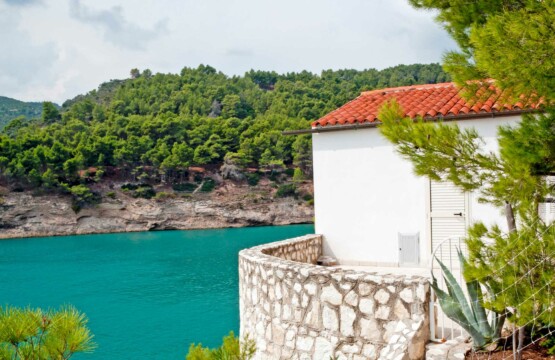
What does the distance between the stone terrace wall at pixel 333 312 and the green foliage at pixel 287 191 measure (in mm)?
47073

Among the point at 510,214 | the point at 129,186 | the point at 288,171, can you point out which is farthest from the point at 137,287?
the point at 288,171

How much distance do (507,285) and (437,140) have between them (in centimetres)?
119

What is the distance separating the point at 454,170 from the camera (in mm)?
4000

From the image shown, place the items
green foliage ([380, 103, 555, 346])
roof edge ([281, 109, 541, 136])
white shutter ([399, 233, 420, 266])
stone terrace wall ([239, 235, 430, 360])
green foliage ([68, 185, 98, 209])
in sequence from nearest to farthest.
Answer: green foliage ([380, 103, 555, 346])
stone terrace wall ([239, 235, 430, 360])
roof edge ([281, 109, 541, 136])
white shutter ([399, 233, 420, 266])
green foliage ([68, 185, 98, 209])

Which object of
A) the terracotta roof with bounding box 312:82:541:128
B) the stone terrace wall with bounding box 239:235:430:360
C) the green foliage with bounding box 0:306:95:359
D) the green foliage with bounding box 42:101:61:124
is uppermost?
the green foliage with bounding box 42:101:61:124

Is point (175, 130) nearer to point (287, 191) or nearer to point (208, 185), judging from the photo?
point (208, 185)

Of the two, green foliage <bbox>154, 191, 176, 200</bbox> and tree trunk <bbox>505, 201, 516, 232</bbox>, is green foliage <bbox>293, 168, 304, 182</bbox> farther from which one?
tree trunk <bbox>505, 201, 516, 232</bbox>

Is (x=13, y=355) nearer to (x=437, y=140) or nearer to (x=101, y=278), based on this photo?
(x=437, y=140)

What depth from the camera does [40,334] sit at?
10.5 feet

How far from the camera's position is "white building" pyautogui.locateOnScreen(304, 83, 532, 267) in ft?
28.2

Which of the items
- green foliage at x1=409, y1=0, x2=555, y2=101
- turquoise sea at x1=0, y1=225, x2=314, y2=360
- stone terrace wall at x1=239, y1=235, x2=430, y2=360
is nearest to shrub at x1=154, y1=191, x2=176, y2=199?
turquoise sea at x1=0, y1=225, x2=314, y2=360

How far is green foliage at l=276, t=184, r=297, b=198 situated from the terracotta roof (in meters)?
42.6

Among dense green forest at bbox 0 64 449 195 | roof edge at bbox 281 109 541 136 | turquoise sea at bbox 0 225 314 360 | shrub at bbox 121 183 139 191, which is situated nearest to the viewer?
roof edge at bbox 281 109 541 136

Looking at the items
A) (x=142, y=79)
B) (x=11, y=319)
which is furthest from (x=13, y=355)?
(x=142, y=79)
